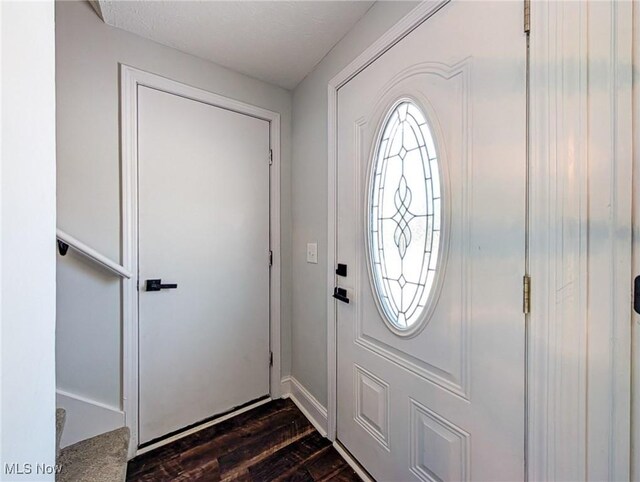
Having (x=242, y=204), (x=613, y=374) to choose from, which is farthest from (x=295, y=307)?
(x=613, y=374)

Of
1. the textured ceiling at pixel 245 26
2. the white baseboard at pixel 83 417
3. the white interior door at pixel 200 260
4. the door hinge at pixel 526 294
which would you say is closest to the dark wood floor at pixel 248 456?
the white interior door at pixel 200 260

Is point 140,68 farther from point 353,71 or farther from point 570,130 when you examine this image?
point 570,130

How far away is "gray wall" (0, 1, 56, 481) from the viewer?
0.47 m

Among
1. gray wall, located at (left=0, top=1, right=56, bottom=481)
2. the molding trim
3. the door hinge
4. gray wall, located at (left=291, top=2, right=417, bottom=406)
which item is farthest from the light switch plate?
gray wall, located at (left=0, top=1, right=56, bottom=481)

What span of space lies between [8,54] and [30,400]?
2.24ft

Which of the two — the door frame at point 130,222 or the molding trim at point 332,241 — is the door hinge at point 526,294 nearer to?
the molding trim at point 332,241

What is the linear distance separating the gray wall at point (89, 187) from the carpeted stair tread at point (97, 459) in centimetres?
17

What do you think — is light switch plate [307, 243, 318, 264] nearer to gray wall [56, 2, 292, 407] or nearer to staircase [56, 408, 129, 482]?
gray wall [56, 2, 292, 407]

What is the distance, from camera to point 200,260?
5.67ft

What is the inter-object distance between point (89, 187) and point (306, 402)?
74.5 inches

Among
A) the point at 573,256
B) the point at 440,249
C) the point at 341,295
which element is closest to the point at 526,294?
the point at 573,256

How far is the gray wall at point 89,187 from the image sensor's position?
4.42ft

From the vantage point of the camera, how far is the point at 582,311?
0.67 meters

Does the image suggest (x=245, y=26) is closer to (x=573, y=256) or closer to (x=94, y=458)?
(x=573, y=256)
